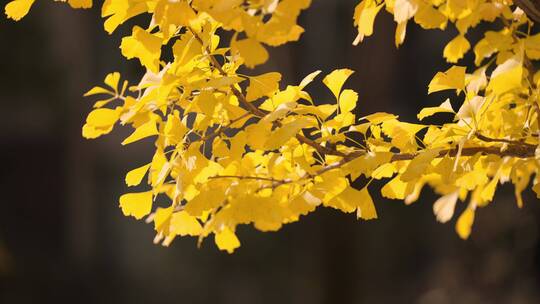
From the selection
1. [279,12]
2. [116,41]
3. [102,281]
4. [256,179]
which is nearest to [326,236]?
[102,281]

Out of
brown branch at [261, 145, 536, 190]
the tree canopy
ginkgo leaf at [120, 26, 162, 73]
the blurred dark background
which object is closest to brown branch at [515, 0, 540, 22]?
the tree canopy

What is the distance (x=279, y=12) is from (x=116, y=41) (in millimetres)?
2429

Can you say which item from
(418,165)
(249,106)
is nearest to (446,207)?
(418,165)

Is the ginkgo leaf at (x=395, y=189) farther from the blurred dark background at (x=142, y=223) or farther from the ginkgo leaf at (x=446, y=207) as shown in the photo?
the blurred dark background at (x=142, y=223)

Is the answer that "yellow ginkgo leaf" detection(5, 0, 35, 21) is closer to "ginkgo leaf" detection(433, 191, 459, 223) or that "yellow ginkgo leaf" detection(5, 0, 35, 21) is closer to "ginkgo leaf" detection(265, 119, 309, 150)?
"ginkgo leaf" detection(265, 119, 309, 150)

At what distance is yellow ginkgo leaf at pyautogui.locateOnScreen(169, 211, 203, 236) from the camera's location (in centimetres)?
91

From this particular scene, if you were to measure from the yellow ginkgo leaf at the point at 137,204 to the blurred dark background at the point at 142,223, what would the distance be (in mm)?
1797

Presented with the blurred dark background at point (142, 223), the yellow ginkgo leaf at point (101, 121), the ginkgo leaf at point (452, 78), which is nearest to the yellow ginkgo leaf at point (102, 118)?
the yellow ginkgo leaf at point (101, 121)

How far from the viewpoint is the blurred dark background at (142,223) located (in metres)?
2.71

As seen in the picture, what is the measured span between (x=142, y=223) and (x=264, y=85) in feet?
7.01

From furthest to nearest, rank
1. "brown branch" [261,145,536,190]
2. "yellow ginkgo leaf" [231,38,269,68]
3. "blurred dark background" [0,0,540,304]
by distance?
"blurred dark background" [0,0,540,304] → "brown branch" [261,145,536,190] → "yellow ginkgo leaf" [231,38,269,68]

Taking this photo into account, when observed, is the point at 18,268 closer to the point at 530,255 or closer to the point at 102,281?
the point at 102,281

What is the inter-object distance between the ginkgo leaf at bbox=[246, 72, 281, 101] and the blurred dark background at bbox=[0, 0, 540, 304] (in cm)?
184

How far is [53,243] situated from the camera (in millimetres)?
2930
